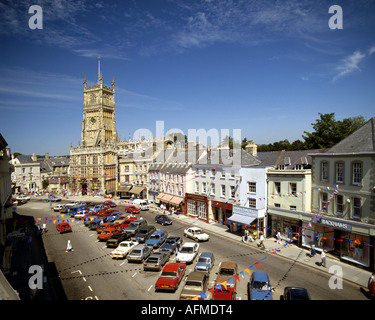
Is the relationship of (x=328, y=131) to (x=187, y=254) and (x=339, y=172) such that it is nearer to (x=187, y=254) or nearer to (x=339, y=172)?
(x=339, y=172)

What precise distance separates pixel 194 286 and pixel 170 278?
2.41m

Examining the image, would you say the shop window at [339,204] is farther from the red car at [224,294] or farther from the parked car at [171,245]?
the parked car at [171,245]

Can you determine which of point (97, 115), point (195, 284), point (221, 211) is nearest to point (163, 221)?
point (221, 211)

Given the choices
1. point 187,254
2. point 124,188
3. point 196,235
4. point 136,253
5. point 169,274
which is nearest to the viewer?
point 169,274

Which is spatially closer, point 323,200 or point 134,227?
point 323,200

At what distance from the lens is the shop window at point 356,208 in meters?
23.1

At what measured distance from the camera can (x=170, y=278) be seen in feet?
60.8

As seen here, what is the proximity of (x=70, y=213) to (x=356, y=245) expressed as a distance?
41541 mm

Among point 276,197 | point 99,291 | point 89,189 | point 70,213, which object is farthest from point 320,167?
point 89,189

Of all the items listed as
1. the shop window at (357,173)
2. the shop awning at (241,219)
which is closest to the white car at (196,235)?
the shop awning at (241,219)

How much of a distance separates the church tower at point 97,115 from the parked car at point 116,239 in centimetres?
5645

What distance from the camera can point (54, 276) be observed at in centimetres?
2130

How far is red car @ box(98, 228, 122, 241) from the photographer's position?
30.7m
